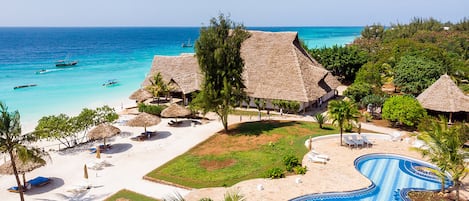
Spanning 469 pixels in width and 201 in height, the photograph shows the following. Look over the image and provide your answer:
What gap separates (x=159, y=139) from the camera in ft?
82.2

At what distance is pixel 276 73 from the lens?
32.4 m

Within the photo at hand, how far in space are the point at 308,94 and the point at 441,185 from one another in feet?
47.5

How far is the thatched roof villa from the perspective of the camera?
3120 cm

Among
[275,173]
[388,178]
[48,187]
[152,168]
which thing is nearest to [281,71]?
[275,173]

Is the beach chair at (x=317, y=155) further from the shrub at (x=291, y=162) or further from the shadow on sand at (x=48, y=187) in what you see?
the shadow on sand at (x=48, y=187)

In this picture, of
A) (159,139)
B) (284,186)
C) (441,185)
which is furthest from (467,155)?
(159,139)

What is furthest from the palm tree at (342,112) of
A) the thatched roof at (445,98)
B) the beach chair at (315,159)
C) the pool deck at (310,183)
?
the thatched roof at (445,98)

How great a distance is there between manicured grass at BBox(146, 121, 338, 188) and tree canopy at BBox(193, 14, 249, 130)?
8.95ft

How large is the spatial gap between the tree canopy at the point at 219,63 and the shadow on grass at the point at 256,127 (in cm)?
198

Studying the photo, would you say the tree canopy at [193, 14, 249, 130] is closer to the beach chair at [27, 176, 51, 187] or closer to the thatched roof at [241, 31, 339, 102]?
the thatched roof at [241, 31, 339, 102]

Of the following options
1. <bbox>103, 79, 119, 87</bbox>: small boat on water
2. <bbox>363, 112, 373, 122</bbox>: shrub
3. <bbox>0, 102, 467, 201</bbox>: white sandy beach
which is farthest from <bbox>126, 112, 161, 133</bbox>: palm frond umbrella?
<bbox>103, 79, 119, 87</bbox>: small boat on water

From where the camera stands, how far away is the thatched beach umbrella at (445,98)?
25.7 metres

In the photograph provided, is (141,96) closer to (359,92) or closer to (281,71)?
(281,71)

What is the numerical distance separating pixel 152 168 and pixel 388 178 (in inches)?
493
